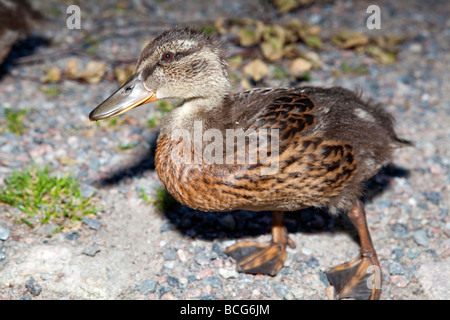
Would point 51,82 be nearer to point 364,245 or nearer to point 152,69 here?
point 152,69

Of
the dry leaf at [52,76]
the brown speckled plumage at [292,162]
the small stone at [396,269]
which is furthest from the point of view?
the dry leaf at [52,76]

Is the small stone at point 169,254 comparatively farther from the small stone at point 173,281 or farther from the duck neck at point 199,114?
the duck neck at point 199,114

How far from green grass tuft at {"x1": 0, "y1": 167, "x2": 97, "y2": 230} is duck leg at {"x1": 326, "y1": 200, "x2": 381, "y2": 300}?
2044 mm

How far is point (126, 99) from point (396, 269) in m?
2.42

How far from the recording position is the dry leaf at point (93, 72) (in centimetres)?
562

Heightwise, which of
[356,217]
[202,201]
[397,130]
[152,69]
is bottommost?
[397,130]

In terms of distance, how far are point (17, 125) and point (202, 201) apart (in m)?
2.55

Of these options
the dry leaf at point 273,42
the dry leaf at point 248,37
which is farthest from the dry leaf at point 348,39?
the dry leaf at point 248,37

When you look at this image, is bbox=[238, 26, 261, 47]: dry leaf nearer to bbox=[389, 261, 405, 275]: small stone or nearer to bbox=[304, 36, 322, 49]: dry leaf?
bbox=[304, 36, 322, 49]: dry leaf

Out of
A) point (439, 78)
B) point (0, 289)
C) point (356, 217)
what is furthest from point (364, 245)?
point (439, 78)

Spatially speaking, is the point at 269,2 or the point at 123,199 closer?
the point at 123,199

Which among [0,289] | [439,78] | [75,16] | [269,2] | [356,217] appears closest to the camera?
[0,289]

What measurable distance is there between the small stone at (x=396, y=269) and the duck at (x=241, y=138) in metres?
0.21

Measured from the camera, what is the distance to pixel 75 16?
679cm
